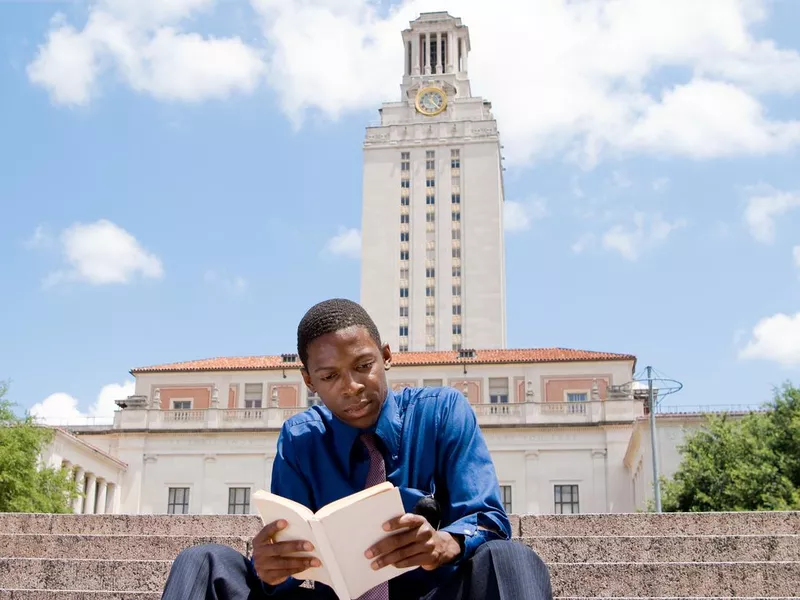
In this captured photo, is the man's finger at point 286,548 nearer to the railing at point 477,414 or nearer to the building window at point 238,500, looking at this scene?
the railing at point 477,414

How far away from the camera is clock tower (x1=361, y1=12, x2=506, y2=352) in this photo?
82.1m

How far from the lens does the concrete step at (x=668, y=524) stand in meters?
7.95

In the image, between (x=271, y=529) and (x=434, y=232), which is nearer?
(x=271, y=529)

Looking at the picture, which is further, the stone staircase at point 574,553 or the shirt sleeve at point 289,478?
the stone staircase at point 574,553

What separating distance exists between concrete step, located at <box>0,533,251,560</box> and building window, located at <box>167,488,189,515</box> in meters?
39.6

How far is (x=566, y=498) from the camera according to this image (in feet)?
145

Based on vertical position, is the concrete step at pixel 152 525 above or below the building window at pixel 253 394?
below

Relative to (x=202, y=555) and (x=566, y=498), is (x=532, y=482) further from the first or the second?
(x=202, y=555)

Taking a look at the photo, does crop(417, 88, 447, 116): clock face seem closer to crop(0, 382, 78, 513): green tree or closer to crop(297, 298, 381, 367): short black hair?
crop(0, 382, 78, 513): green tree

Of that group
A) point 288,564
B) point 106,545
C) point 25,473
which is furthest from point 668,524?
point 25,473

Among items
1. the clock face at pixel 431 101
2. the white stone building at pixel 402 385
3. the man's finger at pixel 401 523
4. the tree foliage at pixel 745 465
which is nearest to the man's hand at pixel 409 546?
the man's finger at pixel 401 523

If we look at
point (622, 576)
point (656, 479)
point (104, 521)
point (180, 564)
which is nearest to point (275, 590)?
point (180, 564)

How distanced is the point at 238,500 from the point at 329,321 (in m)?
44.0

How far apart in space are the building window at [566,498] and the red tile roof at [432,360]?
659cm
